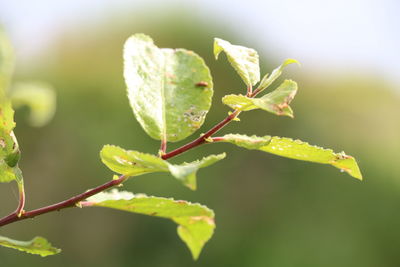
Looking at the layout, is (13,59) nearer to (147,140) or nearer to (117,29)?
(147,140)

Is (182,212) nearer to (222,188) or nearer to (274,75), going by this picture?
(274,75)

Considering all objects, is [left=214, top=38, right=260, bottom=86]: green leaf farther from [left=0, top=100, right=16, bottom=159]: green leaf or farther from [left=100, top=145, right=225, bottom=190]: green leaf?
[left=0, top=100, right=16, bottom=159]: green leaf

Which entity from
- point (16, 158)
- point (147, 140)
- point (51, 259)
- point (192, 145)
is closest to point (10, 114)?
point (16, 158)

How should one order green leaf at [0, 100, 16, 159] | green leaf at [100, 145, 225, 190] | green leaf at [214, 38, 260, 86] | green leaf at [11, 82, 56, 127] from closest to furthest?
green leaf at [100, 145, 225, 190]
green leaf at [0, 100, 16, 159]
green leaf at [214, 38, 260, 86]
green leaf at [11, 82, 56, 127]

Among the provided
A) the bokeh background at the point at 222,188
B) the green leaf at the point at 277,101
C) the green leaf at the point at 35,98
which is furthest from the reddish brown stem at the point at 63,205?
the bokeh background at the point at 222,188

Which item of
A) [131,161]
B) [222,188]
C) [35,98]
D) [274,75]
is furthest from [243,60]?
[222,188]

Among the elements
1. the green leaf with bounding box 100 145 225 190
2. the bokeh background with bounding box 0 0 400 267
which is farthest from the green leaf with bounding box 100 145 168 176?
the bokeh background with bounding box 0 0 400 267
